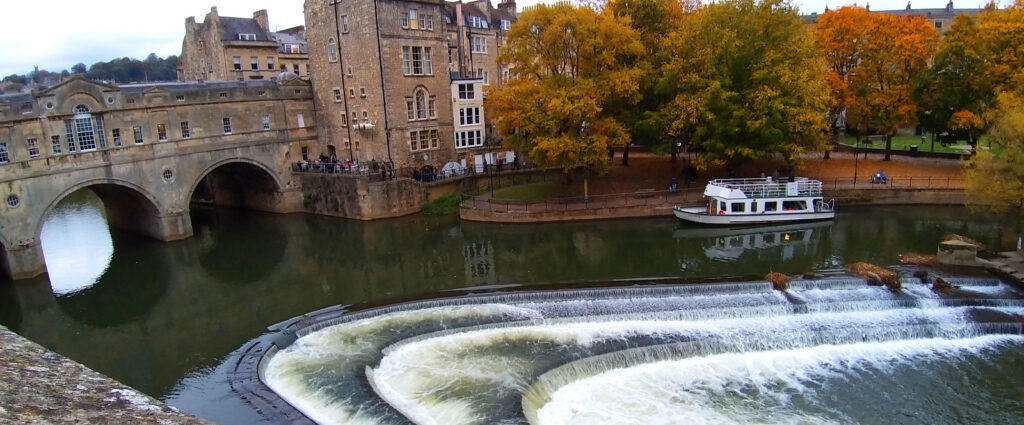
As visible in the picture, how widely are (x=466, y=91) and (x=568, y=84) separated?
1316 cm

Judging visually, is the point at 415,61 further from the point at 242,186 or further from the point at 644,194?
the point at 644,194

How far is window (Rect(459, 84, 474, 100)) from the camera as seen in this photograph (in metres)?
50.9

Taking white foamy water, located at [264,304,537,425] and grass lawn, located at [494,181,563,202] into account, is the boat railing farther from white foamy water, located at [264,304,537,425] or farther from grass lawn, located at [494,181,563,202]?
white foamy water, located at [264,304,537,425]

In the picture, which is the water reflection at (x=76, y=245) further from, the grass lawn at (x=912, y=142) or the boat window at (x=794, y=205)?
the grass lawn at (x=912, y=142)

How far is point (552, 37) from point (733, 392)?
26.5 meters

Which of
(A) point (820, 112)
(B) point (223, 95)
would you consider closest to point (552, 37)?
(A) point (820, 112)

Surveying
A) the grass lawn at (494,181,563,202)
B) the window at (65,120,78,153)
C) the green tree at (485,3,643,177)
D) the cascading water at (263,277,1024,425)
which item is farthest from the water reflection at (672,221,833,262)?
the window at (65,120,78,153)

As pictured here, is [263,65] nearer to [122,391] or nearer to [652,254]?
[652,254]

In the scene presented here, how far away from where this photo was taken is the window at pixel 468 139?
5159cm

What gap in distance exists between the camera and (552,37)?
131ft

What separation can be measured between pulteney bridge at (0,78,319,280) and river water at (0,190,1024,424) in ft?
11.9

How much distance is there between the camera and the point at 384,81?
45938 mm

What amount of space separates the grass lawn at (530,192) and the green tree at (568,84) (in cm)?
329

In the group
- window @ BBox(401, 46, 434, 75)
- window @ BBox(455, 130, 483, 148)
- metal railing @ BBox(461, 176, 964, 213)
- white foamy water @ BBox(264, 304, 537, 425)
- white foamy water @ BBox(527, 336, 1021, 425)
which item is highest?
window @ BBox(401, 46, 434, 75)
